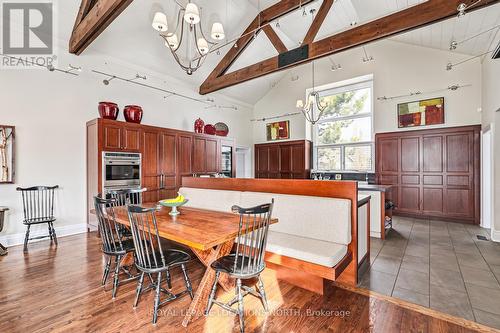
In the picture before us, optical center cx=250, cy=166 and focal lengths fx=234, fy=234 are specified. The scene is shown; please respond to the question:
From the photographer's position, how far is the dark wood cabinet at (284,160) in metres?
7.35

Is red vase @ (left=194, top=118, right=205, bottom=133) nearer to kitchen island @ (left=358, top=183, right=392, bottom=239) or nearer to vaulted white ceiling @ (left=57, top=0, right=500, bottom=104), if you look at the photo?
vaulted white ceiling @ (left=57, top=0, right=500, bottom=104)

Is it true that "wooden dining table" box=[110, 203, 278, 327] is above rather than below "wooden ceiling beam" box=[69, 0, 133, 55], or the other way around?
below

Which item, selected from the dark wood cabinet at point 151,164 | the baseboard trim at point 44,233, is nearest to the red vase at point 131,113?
the dark wood cabinet at point 151,164

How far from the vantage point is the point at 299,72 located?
783cm

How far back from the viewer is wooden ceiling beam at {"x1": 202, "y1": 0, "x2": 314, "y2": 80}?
14.9ft

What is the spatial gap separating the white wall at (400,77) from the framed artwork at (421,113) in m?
0.11

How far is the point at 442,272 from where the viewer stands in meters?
2.78

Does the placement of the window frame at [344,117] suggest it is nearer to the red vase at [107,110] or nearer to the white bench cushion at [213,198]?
the white bench cushion at [213,198]

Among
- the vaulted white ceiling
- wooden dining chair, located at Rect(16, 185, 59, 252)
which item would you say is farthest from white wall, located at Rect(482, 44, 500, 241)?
wooden dining chair, located at Rect(16, 185, 59, 252)

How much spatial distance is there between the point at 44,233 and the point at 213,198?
3.19 meters

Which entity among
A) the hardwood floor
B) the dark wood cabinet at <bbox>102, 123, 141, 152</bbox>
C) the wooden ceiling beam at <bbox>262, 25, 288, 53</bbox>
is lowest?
the hardwood floor

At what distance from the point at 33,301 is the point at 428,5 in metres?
5.86

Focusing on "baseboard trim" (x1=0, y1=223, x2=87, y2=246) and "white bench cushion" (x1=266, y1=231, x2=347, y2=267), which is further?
"baseboard trim" (x1=0, y1=223, x2=87, y2=246)

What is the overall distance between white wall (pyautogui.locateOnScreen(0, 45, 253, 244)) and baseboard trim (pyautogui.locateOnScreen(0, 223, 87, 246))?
0.6 inches
